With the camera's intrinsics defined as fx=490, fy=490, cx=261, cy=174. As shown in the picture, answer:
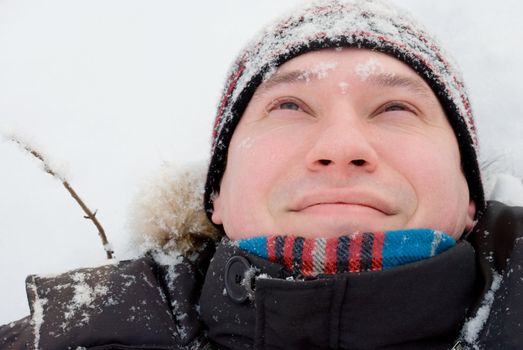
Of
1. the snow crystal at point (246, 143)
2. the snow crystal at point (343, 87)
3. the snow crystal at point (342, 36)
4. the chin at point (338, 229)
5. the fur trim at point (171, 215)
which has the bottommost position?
the fur trim at point (171, 215)

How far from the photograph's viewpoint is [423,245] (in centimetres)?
117

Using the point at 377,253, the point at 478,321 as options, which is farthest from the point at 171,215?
the point at 478,321

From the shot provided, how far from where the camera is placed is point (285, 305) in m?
1.11

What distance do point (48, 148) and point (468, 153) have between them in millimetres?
1817

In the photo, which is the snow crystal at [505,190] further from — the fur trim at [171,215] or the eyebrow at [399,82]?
the fur trim at [171,215]

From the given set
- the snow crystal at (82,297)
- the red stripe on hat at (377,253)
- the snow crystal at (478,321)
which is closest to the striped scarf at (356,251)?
the red stripe on hat at (377,253)

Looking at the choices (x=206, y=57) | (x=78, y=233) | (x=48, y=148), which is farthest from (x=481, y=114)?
(x=48, y=148)

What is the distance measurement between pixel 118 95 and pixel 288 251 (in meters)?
1.74

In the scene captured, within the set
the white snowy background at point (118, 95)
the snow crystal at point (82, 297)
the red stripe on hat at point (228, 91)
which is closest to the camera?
the snow crystal at point (82, 297)

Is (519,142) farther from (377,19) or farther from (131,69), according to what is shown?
(131,69)

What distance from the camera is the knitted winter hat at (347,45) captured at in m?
1.41

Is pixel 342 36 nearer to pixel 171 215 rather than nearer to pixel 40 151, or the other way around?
pixel 171 215

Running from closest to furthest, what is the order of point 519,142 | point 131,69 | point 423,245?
point 423,245 < point 519,142 < point 131,69

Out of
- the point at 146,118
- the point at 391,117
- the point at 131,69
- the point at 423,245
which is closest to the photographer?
the point at 423,245
